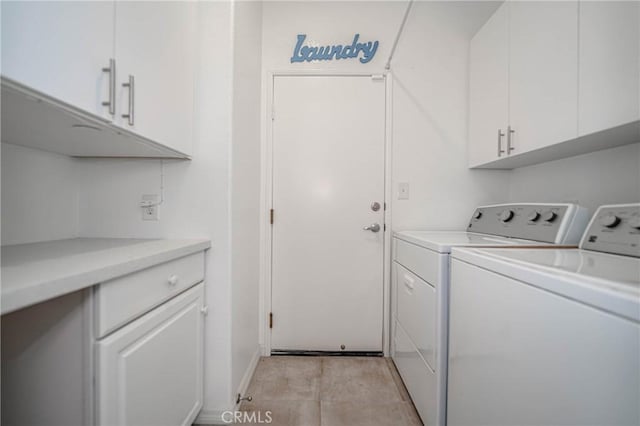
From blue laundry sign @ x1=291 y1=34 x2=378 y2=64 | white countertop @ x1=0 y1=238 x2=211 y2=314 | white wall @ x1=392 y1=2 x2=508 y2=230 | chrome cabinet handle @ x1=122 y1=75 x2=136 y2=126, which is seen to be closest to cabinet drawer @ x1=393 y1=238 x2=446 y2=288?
white wall @ x1=392 y1=2 x2=508 y2=230

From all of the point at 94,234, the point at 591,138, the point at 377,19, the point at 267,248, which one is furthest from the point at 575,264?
the point at 377,19

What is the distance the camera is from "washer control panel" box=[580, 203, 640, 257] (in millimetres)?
869

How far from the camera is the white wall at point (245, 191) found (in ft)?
4.31

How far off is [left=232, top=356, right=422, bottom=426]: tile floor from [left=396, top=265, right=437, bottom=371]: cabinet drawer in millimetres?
368

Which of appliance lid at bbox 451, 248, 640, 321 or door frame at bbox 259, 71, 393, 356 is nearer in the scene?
appliance lid at bbox 451, 248, 640, 321

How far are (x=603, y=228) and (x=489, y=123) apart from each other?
927mm

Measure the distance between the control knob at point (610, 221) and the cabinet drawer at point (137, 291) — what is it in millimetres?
1646

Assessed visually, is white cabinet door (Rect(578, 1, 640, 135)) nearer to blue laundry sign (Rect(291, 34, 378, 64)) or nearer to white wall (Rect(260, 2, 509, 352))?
white wall (Rect(260, 2, 509, 352))

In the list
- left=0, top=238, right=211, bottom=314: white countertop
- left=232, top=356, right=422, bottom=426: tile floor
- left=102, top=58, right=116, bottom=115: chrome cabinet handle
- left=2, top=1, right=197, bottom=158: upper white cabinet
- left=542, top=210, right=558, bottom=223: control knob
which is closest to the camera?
left=0, top=238, right=211, bottom=314: white countertop

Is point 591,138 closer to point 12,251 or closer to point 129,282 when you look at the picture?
point 129,282

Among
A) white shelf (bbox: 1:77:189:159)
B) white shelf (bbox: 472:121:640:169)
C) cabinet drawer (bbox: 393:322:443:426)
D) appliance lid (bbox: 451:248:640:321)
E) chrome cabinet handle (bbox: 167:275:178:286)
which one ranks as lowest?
cabinet drawer (bbox: 393:322:443:426)

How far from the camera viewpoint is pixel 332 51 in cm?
192

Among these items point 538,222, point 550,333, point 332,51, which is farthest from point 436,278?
point 332,51

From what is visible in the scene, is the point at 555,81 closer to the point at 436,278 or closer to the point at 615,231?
the point at 615,231
